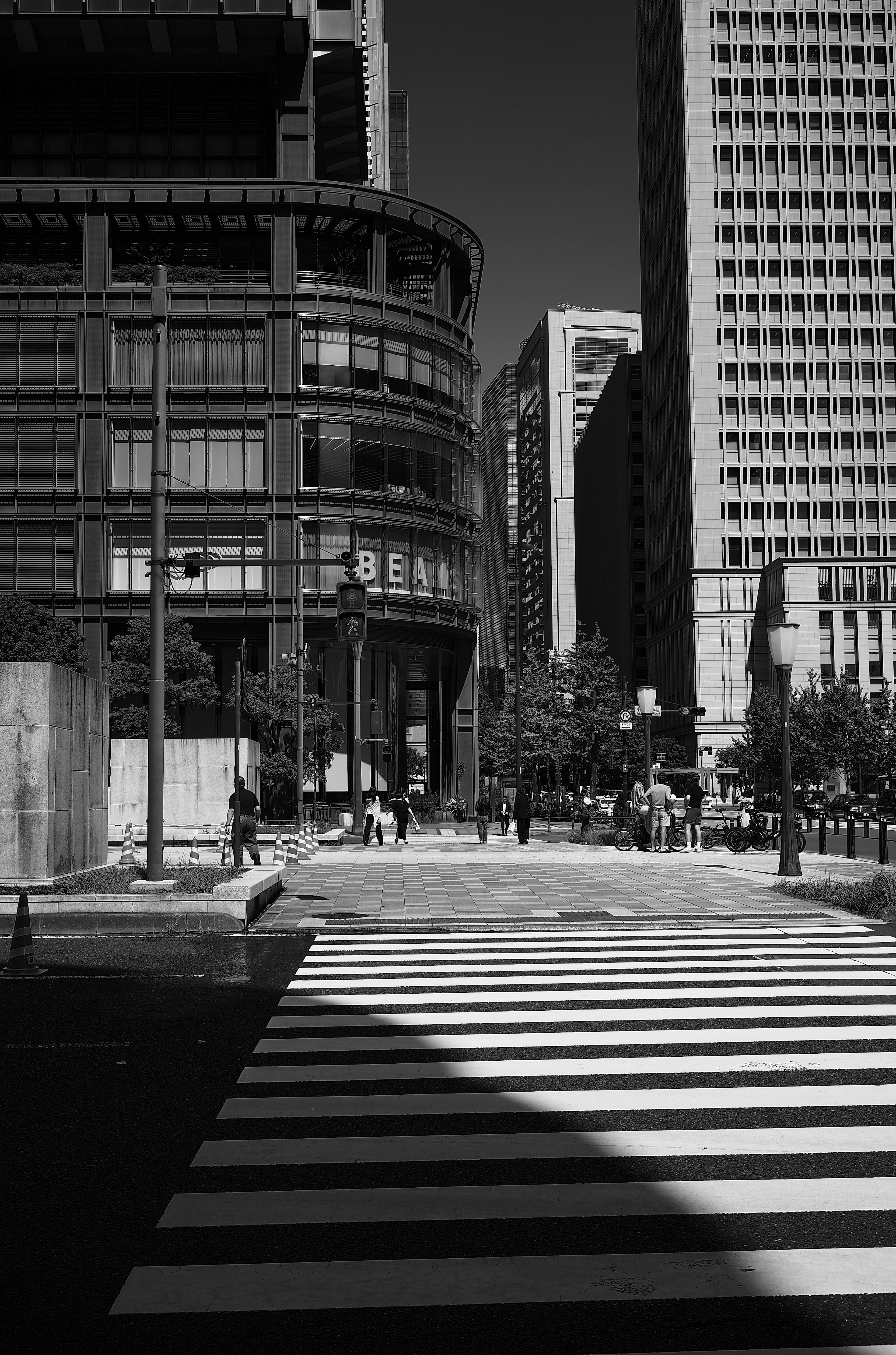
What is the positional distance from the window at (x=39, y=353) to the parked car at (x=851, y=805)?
135ft

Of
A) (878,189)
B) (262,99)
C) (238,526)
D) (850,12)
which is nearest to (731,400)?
(878,189)

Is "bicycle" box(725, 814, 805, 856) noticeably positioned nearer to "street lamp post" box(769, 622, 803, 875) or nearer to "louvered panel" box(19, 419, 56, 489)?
"street lamp post" box(769, 622, 803, 875)

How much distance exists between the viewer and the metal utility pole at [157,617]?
1753cm

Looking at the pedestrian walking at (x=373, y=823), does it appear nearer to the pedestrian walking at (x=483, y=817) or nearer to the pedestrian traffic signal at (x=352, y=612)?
the pedestrian walking at (x=483, y=817)

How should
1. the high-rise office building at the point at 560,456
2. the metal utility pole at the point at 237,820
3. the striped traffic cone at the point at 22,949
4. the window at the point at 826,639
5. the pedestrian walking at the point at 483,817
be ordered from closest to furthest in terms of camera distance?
the striped traffic cone at the point at 22,949
the metal utility pole at the point at 237,820
the pedestrian walking at the point at 483,817
the window at the point at 826,639
the high-rise office building at the point at 560,456

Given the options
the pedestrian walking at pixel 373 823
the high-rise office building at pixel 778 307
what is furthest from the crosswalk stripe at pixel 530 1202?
the high-rise office building at pixel 778 307

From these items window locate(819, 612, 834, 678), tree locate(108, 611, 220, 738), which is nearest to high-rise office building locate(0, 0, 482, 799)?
tree locate(108, 611, 220, 738)

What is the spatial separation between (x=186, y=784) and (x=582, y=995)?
27.9 meters

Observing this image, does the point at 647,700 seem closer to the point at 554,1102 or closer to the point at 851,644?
the point at 554,1102

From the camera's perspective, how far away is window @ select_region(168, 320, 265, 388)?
59.6 meters

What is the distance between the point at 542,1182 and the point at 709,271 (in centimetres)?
11069

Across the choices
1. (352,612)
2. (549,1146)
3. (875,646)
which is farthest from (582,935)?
(875,646)

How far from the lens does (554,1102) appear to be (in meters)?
7.29

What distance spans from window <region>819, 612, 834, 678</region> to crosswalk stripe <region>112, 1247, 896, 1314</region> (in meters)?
101
